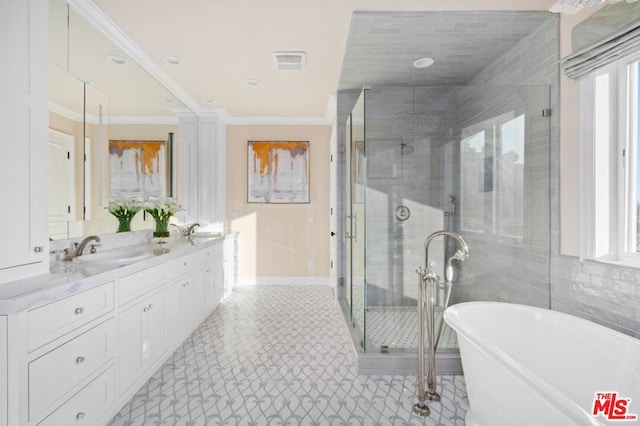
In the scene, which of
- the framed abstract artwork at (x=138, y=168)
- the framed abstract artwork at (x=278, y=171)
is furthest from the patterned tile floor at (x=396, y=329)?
the framed abstract artwork at (x=138, y=168)

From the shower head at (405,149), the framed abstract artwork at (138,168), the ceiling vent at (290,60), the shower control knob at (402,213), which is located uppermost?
the ceiling vent at (290,60)

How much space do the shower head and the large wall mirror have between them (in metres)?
2.54

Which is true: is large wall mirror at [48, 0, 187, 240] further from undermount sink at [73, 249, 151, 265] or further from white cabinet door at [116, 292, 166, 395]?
white cabinet door at [116, 292, 166, 395]

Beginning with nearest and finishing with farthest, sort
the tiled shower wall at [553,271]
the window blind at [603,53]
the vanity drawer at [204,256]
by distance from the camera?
the window blind at [603,53] → the tiled shower wall at [553,271] → the vanity drawer at [204,256]

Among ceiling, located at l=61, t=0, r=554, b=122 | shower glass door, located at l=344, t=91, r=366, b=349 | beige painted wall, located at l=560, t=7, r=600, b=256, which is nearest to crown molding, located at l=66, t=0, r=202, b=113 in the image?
ceiling, located at l=61, t=0, r=554, b=122

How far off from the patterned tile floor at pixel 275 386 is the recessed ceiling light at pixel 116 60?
7.88ft

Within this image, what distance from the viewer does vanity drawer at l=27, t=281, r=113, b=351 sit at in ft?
3.91

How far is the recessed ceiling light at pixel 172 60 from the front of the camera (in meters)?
2.75

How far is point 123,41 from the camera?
242cm

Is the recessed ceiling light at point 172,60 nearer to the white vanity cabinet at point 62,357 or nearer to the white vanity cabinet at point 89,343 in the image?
the white vanity cabinet at point 89,343

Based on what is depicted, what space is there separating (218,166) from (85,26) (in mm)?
2269

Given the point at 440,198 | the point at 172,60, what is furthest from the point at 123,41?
the point at 440,198

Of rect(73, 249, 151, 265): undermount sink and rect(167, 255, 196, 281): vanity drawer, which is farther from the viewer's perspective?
rect(167, 255, 196, 281): vanity drawer

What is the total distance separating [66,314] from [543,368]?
2.38m
